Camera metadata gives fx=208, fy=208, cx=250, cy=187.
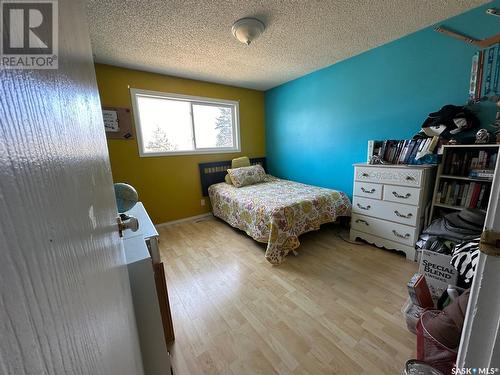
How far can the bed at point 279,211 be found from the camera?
2162mm

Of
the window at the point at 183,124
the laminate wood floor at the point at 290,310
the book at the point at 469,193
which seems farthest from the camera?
the window at the point at 183,124

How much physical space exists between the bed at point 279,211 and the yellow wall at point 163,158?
0.67 metres

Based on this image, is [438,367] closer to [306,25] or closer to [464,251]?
[464,251]

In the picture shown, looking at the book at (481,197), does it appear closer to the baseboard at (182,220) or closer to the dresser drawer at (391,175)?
the dresser drawer at (391,175)

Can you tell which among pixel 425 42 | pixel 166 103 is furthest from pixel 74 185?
pixel 166 103

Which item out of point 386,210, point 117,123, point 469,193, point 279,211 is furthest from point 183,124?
point 469,193

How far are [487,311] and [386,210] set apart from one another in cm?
189

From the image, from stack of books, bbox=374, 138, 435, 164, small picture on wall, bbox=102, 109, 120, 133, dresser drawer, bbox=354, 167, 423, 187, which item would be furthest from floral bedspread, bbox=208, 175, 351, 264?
small picture on wall, bbox=102, 109, 120, 133

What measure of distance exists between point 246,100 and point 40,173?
4.08 meters

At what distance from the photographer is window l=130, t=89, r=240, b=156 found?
3.04 meters

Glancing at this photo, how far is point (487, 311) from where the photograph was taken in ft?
1.78

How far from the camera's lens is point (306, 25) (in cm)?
195

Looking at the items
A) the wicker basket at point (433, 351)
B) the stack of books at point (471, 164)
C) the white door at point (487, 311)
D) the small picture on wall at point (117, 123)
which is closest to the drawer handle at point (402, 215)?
the stack of books at point (471, 164)

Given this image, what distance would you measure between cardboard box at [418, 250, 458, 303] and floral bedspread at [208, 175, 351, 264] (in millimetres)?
1078
